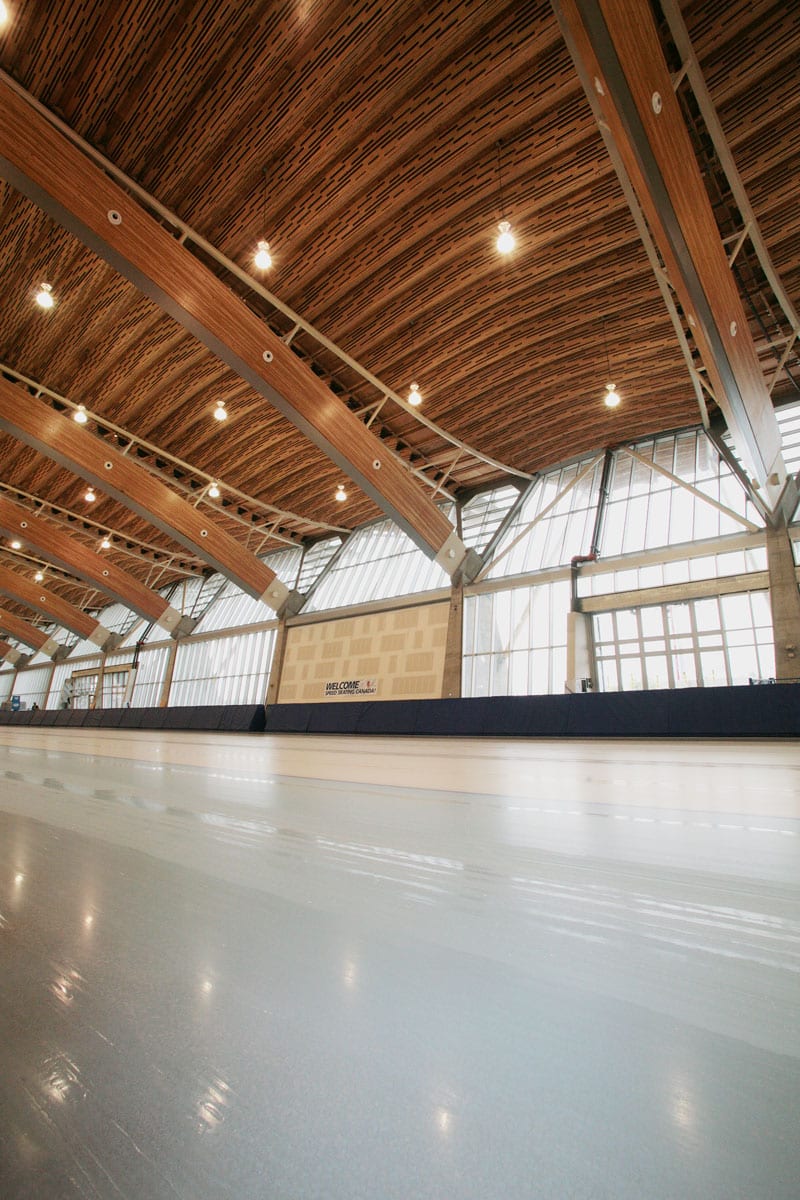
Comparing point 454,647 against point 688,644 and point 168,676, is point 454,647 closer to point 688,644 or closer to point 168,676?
point 688,644

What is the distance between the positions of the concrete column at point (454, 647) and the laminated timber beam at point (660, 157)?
35.9 ft

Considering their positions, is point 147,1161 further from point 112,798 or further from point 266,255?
point 266,255

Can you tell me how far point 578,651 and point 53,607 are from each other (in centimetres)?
3102

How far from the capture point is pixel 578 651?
59.5 ft

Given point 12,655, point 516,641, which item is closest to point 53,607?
point 12,655

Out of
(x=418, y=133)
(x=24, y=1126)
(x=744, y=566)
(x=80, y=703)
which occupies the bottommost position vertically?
(x=24, y=1126)

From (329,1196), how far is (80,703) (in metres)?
45.5

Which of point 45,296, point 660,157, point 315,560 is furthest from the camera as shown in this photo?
point 315,560

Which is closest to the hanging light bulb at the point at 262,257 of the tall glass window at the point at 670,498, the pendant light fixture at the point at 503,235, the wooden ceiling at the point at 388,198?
the wooden ceiling at the point at 388,198

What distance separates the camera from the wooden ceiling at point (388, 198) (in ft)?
31.8

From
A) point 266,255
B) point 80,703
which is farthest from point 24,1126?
point 80,703

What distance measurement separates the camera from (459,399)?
716 inches

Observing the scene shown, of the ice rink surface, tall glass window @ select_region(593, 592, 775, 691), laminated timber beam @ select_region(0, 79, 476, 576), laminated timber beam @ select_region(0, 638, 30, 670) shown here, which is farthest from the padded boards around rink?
laminated timber beam @ select_region(0, 638, 30, 670)

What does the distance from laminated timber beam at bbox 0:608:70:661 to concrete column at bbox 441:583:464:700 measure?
34332 millimetres
